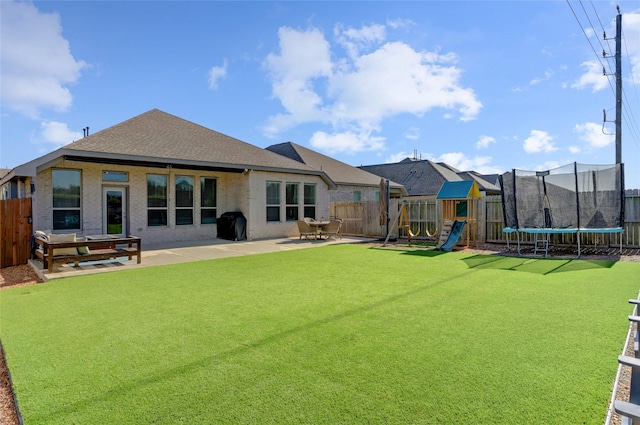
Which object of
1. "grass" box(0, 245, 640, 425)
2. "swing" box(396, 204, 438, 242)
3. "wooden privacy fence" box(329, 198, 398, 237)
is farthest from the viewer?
"wooden privacy fence" box(329, 198, 398, 237)

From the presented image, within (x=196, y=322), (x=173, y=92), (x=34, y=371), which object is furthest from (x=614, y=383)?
(x=173, y=92)

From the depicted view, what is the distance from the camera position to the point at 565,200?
10195mm

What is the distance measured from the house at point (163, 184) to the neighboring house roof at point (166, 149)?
3cm

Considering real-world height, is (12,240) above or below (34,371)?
above

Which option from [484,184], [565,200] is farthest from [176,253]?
[484,184]

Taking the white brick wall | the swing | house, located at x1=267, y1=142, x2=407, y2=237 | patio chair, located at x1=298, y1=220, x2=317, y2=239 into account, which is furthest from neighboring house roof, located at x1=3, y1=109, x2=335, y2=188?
the swing

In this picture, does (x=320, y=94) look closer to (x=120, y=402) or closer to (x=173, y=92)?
(x=173, y=92)

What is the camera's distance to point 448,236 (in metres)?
11.4

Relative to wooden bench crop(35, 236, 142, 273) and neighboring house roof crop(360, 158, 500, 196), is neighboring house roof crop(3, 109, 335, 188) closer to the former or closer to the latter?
wooden bench crop(35, 236, 142, 273)

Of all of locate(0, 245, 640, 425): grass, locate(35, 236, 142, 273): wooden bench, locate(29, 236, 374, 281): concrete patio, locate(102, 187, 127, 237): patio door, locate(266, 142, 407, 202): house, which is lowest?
locate(0, 245, 640, 425): grass

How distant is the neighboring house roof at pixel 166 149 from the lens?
393 inches

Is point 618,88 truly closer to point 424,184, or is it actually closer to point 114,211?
point 424,184

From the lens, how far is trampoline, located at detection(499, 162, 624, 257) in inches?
374

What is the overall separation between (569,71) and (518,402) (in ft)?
47.5
